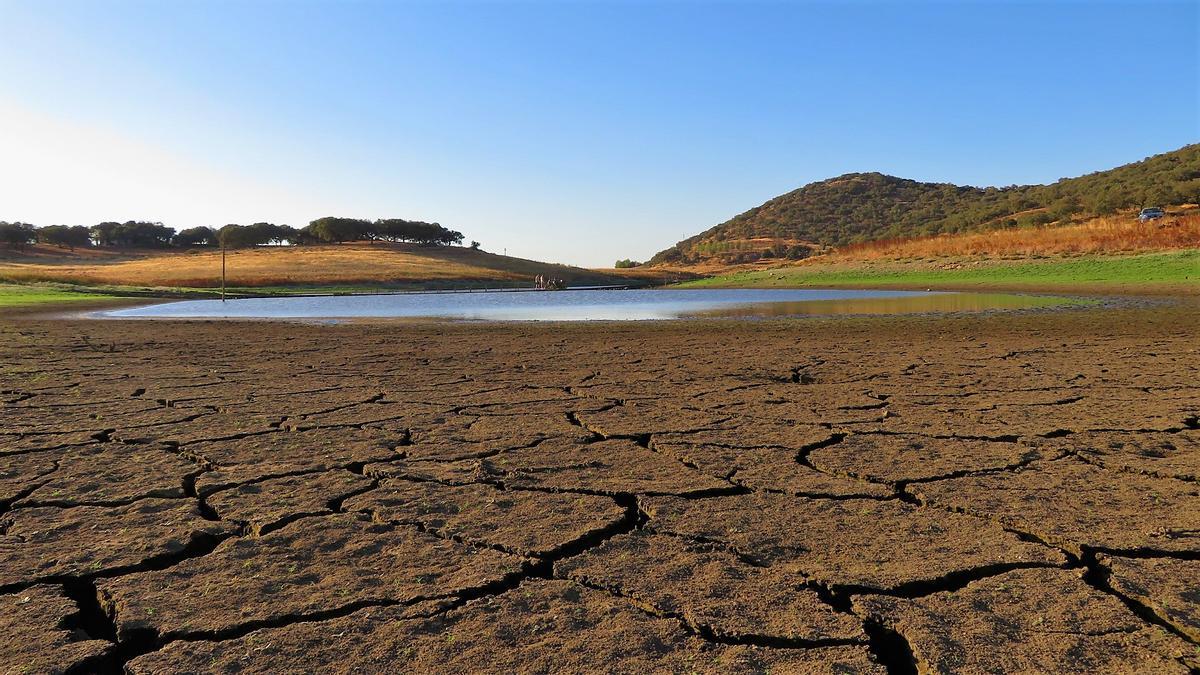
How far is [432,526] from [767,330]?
790 centimetres

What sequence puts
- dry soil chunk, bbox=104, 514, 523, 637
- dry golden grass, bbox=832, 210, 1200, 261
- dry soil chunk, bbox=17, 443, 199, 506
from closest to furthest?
dry soil chunk, bbox=104, 514, 523, 637 → dry soil chunk, bbox=17, 443, 199, 506 → dry golden grass, bbox=832, 210, 1200, 261

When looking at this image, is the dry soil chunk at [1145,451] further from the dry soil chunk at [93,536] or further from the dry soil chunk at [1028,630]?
the dry soil chunk at [93,536]

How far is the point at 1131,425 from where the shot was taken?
142 inches

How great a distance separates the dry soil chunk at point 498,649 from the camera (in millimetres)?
1569

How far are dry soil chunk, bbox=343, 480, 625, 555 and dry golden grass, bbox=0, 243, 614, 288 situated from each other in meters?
36.5

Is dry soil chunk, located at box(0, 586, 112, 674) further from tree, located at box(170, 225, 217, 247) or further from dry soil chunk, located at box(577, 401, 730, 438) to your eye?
tree, located at box(170, 225, 217, 247)

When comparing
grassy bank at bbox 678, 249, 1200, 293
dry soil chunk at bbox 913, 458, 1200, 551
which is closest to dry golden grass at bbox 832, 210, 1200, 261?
grassy bank at bbox 678, 249, 1200, 293

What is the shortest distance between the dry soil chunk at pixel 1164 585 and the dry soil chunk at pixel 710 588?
0.72 metres

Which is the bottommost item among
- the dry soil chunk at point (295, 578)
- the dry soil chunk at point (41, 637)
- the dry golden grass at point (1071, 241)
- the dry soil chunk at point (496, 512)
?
the dry soil chunk at point (41, 637)

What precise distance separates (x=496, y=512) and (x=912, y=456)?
181 cm

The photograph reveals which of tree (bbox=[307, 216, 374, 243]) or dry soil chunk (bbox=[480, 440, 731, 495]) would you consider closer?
dry soil chunk (bbox=[480, 440, 731, 495])

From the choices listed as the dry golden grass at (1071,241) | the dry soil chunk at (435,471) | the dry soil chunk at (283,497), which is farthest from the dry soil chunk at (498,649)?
the dry golden grass at (1071,241)

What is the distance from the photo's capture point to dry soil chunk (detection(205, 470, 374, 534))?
251 cm

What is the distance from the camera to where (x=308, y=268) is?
4309cm
